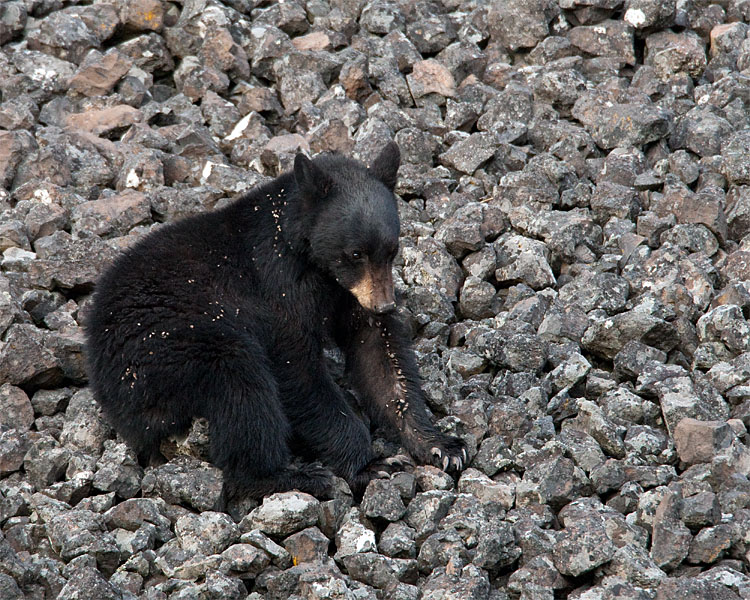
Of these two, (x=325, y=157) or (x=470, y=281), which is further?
(x=470, y=281)

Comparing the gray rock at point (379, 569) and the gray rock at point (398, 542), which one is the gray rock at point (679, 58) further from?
the gray rock at point (379, 569)

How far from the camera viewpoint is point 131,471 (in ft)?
19.1

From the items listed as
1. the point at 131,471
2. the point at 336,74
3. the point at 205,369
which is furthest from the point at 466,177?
the point at 131,471

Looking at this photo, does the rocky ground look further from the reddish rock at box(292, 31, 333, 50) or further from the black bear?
the black bear

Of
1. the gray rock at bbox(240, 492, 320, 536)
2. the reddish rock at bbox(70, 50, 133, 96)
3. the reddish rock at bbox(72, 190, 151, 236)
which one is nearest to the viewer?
the gray rock at bbox(240, 492, 320, 536)

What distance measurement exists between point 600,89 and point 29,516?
5891 mm

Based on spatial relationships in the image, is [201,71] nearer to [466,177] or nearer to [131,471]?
[466,177]

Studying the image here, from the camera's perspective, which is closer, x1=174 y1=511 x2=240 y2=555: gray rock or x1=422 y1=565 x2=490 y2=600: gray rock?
x1=422 y1=565 x2=490 y2=600: gray rock

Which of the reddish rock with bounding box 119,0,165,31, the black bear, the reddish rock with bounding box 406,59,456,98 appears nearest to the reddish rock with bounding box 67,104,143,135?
the reddish rock with bounding box 119,0,165,31

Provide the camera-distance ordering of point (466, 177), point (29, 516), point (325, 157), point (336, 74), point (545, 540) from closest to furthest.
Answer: point (545, 540) → point (29, 516) → point (325, 157) → point (466, 177) → point (336, 74)

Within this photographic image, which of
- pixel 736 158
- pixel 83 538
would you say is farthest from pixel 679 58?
pixel 83 538

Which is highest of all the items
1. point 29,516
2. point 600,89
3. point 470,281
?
point 600,89

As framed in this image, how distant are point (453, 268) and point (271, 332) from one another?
A: 1754 millimetres

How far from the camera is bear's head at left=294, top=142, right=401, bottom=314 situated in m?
6.14
